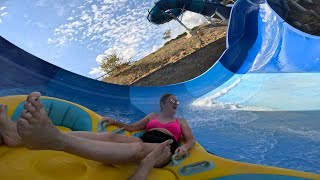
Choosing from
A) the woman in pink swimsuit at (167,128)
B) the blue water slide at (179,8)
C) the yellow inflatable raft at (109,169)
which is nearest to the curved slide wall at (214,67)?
the blue water slide at (179,8)

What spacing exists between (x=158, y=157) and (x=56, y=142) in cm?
46

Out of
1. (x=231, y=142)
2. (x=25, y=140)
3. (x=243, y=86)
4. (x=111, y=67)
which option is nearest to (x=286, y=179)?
(x=25, y=140)

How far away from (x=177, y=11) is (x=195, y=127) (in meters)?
4.34

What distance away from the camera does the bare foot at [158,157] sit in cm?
141

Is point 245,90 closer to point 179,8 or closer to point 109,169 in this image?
point 109,169

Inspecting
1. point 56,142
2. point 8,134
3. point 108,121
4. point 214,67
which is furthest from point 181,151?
point 214,67

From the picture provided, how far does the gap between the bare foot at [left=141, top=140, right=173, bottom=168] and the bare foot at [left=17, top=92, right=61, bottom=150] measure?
423mm

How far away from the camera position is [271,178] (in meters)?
1.42

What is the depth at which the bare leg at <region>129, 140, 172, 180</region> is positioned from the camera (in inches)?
53.5

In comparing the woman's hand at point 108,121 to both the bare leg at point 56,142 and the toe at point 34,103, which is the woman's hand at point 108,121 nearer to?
the bare leg at point 56,142

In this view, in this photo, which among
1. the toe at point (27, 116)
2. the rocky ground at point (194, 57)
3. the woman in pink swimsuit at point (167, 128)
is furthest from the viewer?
the rocky ground at point (194, 57)

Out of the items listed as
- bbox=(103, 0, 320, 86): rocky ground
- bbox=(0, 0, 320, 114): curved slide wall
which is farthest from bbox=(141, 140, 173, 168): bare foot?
bbox=(103, 0, 320, 86): rocky ground

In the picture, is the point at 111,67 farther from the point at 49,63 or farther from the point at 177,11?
the point at 49,63

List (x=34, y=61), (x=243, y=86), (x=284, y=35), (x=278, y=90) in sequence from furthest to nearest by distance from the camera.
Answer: (x=284, y=35)
(x=243, y=86)
(x=278, y=90)
(x=34, y=61)
